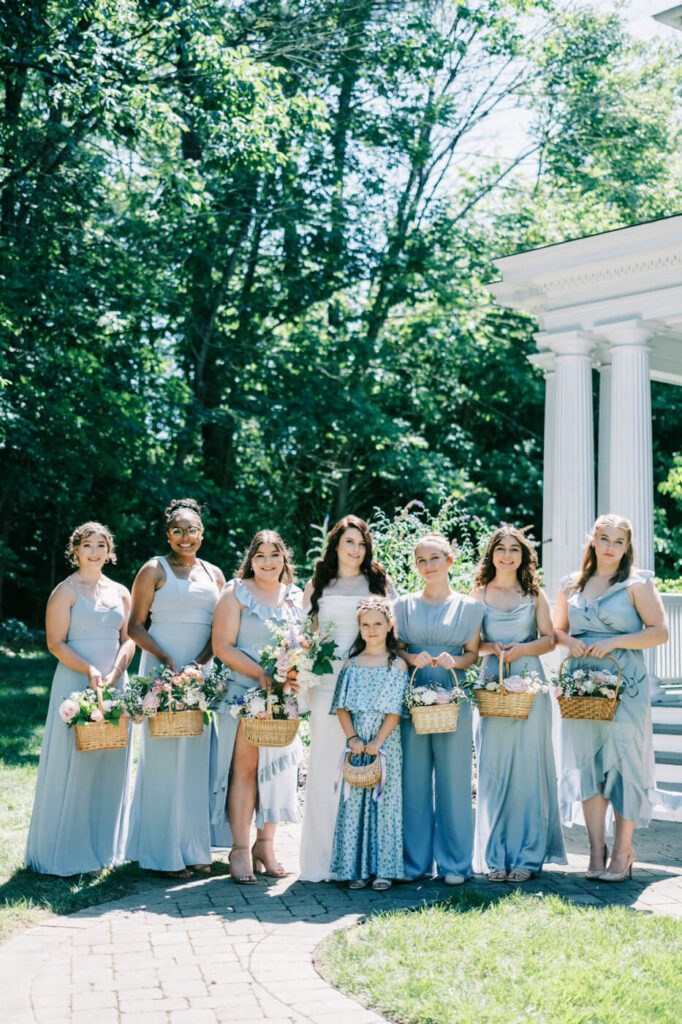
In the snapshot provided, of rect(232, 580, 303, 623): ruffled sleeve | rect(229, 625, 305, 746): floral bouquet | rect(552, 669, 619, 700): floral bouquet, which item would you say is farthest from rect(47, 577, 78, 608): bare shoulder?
rect(552, 669, 619, 700): floral bouquet

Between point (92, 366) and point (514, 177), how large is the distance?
1184 centimetres

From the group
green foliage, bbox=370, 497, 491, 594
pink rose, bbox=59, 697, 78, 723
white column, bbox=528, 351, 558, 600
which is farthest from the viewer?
white column, bbox=528, 351, 558, 600

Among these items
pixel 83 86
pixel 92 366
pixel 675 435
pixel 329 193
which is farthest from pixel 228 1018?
pixel 675 435

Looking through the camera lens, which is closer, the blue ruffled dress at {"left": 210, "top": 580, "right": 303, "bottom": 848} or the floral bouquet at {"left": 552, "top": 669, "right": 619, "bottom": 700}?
the floral bouquet at {"left": 552, "top": 669, "right": 619, "bottom": 700}

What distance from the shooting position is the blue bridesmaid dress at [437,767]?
623 cm

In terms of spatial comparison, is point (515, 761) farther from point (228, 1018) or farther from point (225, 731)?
point (228, 1018)

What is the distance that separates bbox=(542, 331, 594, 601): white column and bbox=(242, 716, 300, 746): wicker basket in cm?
508

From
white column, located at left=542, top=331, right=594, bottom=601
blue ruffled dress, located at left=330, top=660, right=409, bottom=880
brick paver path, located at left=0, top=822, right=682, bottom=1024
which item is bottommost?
brick paver path, located at left=0, top=822, right=682, bottom=1024

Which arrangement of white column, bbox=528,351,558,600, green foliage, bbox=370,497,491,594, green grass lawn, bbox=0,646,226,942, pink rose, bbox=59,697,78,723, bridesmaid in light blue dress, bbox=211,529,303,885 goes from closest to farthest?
green grass lawn, bbox=0,646,226,942 → pink rose, bbox=59,697,78,723 → bridesmaid in light blue dress, bbox=211,529,303,885 → green foliage, bbox=370,497,491,594 → white column, bbox=528,351,558,600

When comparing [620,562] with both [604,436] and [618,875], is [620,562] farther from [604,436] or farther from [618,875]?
[604,436]

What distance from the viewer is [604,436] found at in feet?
38.4

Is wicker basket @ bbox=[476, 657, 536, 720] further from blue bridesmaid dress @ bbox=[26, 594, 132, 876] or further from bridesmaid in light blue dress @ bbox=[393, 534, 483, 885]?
blue bridesmaid dress @ bbox=[26, 594, 132, 876]

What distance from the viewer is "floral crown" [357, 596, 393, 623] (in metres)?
6.11

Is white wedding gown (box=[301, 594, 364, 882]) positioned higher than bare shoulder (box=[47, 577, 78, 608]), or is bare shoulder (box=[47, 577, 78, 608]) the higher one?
bare shoulder (box=[47, 577, 78, 608])
